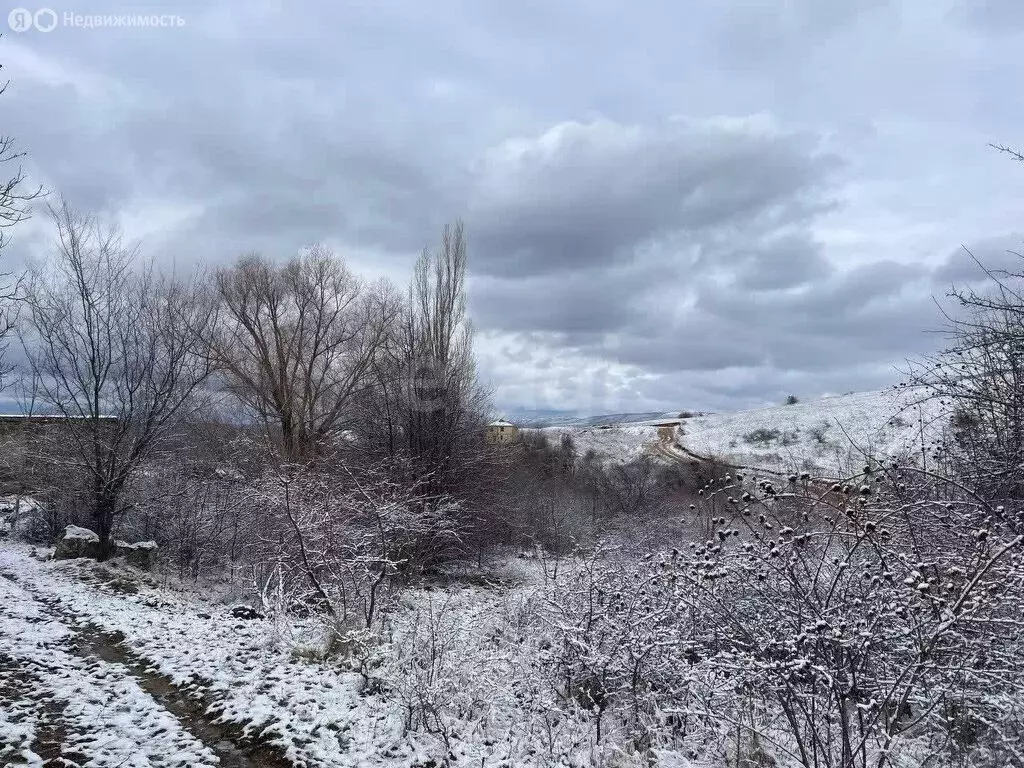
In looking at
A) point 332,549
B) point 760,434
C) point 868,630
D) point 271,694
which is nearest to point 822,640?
point 868,630

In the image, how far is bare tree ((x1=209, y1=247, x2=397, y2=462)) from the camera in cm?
2319

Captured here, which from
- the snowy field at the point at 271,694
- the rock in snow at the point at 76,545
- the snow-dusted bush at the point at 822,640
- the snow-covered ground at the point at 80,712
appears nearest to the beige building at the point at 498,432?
the rock in snow at the point at 76,545

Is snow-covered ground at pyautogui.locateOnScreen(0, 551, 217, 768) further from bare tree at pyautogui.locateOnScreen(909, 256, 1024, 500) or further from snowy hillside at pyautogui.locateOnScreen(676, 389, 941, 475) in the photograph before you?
snowy hillside at pyautogui.locateOnScreen(676, 389, 941, 475)

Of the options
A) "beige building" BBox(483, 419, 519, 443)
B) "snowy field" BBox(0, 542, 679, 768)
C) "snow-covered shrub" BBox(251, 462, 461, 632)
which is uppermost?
"beige building" BBox(483, 419, 519, 443)

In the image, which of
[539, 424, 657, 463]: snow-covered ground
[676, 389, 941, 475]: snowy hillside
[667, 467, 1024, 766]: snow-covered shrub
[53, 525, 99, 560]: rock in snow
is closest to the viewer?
[667, 467, 1024, 766]: snow-covered shrub

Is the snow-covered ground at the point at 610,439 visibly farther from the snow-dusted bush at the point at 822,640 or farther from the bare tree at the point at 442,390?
the snow-dusted bush at the point at 822,640

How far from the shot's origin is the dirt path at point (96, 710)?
4.63m

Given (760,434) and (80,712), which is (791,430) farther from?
(80,712)

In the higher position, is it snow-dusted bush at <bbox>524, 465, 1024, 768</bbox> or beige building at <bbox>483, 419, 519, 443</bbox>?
beige building at <bbox>483, 419, 519, 443</bbox>

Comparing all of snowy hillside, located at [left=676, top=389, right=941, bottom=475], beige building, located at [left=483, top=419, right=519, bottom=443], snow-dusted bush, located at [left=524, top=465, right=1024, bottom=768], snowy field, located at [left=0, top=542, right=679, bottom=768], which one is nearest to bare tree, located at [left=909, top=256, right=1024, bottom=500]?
snow-dusted bush, located at [left=524, top=465, right=1024, bottom=768]

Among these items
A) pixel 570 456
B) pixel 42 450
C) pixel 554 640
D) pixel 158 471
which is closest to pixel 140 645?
pixel 554 640

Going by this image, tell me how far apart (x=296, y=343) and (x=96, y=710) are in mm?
20358

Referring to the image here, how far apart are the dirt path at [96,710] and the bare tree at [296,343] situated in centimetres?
1592

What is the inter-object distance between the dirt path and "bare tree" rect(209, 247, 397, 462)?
1592cm
